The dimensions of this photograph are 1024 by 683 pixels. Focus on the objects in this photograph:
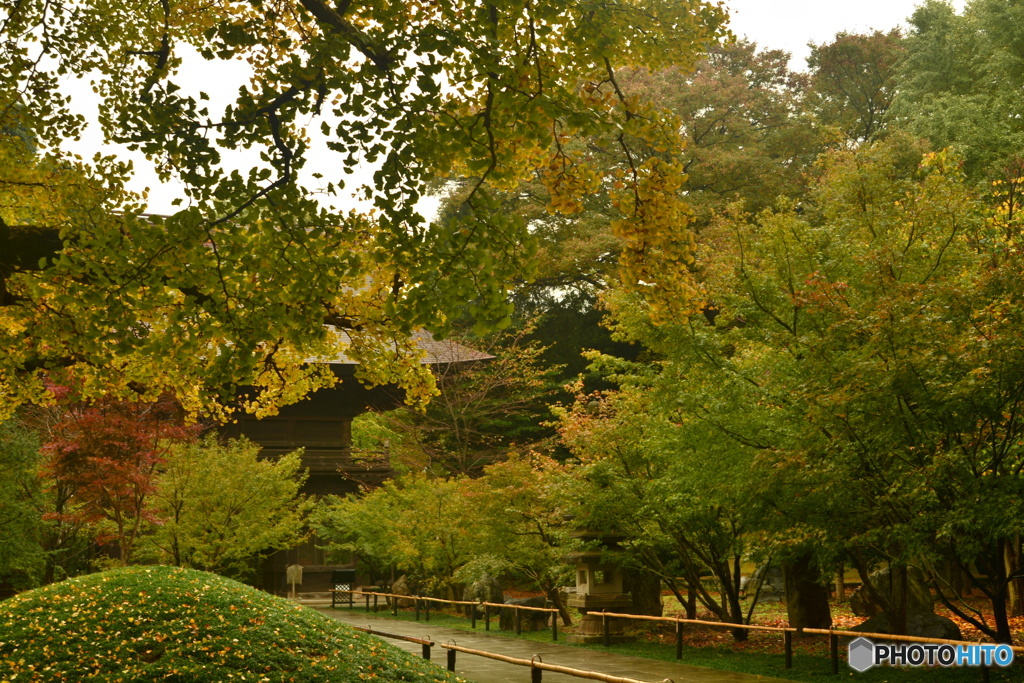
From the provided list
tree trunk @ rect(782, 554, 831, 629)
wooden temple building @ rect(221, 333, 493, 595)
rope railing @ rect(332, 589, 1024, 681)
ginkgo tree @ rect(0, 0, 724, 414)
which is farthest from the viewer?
wooden temple building @ rect(221, 333, 493, 595)

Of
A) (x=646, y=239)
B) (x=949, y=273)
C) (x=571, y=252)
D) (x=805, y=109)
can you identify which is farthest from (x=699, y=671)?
(x=805, y=109)

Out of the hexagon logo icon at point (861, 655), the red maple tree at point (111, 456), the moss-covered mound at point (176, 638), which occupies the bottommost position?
the hexagon logo icon at point (861, 655)

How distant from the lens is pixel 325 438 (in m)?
31.2

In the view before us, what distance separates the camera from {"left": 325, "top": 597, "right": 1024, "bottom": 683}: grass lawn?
1099 centimetres

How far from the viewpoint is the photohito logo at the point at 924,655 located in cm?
1060

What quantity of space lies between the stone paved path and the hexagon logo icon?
1.06 meters

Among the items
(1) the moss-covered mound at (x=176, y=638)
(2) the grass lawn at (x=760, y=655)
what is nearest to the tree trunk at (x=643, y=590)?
(2) the grass lawn at (x=760, y=655)

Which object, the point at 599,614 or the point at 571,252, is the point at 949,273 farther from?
the point at 571,252

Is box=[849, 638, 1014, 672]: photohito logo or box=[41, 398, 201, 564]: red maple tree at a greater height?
box=[41, 398, 201, 564]: red maple tree

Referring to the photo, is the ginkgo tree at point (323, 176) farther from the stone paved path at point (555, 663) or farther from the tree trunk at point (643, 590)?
the tree trunk at point (643, 590)

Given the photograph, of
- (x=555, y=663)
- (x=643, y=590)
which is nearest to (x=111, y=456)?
(x=555, y=663)

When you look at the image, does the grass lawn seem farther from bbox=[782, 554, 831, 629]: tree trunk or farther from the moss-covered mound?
the moss-covered mound

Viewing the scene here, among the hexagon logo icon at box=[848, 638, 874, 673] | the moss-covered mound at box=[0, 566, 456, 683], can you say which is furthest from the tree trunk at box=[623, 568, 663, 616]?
the moss-covered mound at box=[0, 566, 456, 683]

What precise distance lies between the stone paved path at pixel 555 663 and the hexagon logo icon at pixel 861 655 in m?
1.06
